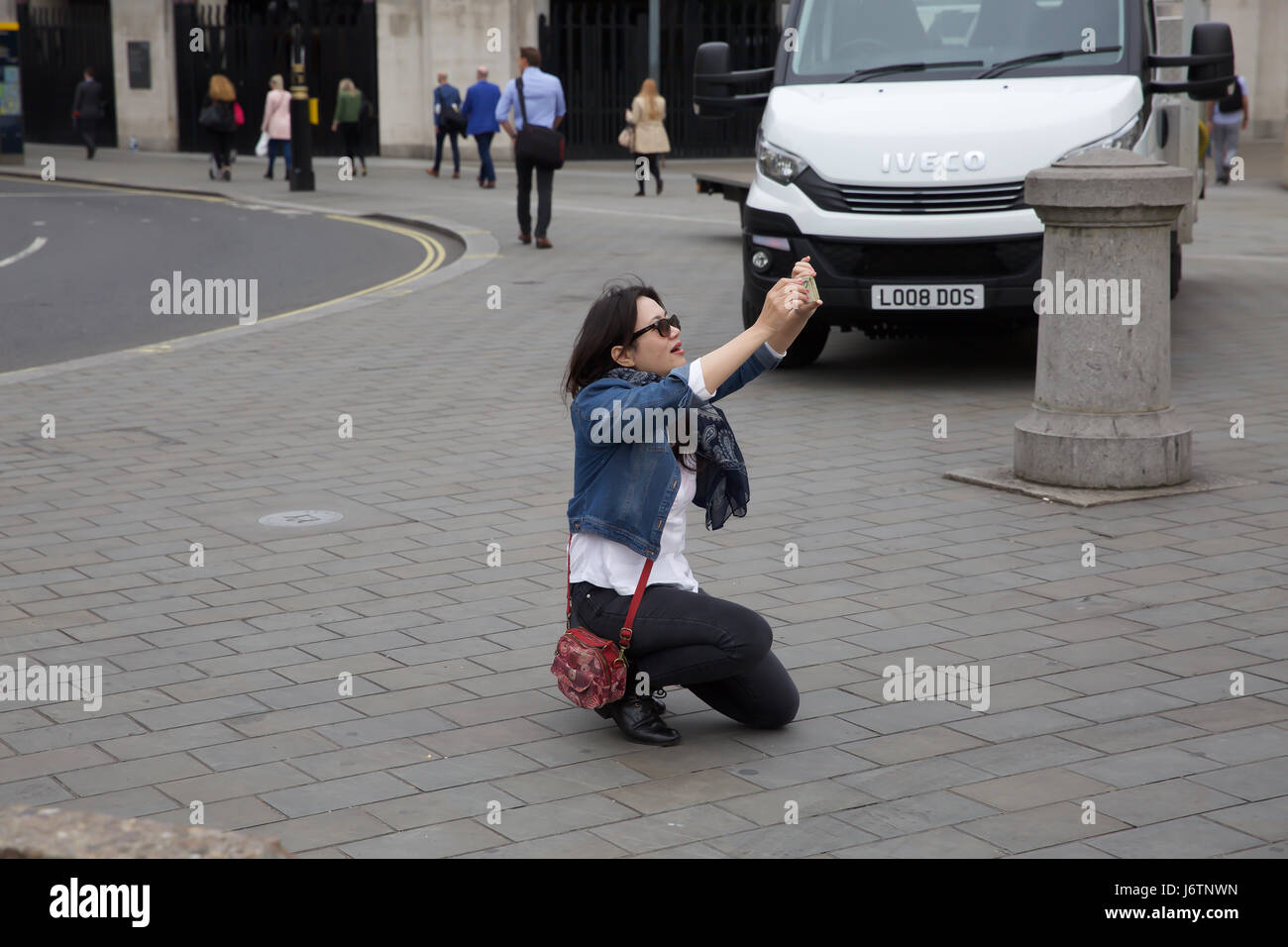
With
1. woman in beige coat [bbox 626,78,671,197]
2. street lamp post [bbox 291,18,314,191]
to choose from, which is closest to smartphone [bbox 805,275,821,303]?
woman in beige coat [bbox 626,78,671,197]

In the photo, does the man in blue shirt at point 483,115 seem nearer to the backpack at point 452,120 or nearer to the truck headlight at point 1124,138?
the backpack at point 452,120

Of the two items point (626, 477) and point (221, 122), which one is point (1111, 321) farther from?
point (221, 122)

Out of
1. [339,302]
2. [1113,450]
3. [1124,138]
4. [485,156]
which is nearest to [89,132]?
[485,156]

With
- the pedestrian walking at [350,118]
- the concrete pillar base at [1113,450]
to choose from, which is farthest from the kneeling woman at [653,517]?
the pedestrian walking at [350,118]

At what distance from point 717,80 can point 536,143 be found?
6.78 meters

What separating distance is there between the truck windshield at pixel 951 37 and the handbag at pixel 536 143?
6.71 metres

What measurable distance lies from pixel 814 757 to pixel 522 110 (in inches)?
514

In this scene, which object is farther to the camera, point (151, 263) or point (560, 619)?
point (151, 263)

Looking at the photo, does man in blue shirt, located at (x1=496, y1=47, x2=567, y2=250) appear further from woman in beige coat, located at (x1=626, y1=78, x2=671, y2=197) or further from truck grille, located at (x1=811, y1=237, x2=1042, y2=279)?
woman in beige coat, located at (x1=626, y1=78, x2=671, y2=197)

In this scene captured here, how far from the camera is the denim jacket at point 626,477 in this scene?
14.1 ft

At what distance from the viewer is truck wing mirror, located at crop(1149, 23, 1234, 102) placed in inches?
374

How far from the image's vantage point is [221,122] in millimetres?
28125

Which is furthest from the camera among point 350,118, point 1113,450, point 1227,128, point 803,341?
point 350,118

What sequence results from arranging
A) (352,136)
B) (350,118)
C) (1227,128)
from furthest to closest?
(352,136), (350,118), (1227,128)
